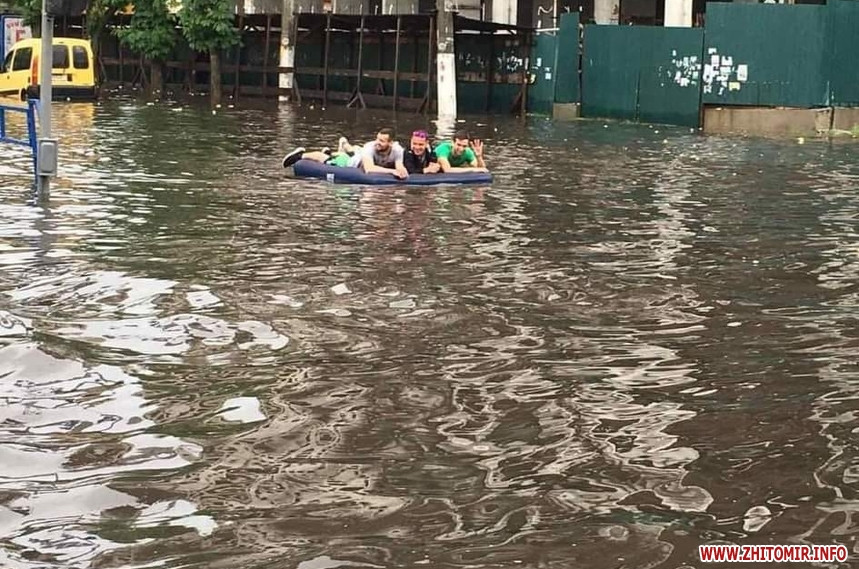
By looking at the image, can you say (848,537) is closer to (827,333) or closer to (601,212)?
(827,333)

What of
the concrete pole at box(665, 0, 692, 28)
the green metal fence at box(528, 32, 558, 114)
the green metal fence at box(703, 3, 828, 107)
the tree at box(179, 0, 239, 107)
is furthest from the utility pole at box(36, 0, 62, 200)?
the tree at box(179, 0, 239, 107)

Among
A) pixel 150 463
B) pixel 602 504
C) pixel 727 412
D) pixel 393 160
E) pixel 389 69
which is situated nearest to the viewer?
pixel 602 504

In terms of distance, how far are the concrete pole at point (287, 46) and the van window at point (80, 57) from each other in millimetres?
6957

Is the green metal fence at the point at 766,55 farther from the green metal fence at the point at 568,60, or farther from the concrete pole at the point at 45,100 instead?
the concrete pole at the point at 45,100

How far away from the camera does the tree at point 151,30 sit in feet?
157

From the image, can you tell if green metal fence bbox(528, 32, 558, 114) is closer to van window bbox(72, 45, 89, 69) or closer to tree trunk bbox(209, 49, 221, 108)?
tree trunk bbox(209, 49, 221, 108)

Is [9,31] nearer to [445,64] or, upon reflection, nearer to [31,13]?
[31,13]

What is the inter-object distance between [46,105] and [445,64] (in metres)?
23.0

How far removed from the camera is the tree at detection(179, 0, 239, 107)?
1770 inches

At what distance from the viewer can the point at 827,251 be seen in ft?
43.5

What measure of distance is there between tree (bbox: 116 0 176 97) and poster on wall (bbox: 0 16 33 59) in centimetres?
586

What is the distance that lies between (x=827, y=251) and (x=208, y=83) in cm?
4069

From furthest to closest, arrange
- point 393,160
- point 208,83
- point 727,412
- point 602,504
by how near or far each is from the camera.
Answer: point 208,83, point 393,160, point 727,412, point 602,504

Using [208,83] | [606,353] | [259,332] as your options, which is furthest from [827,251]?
[208,83]
